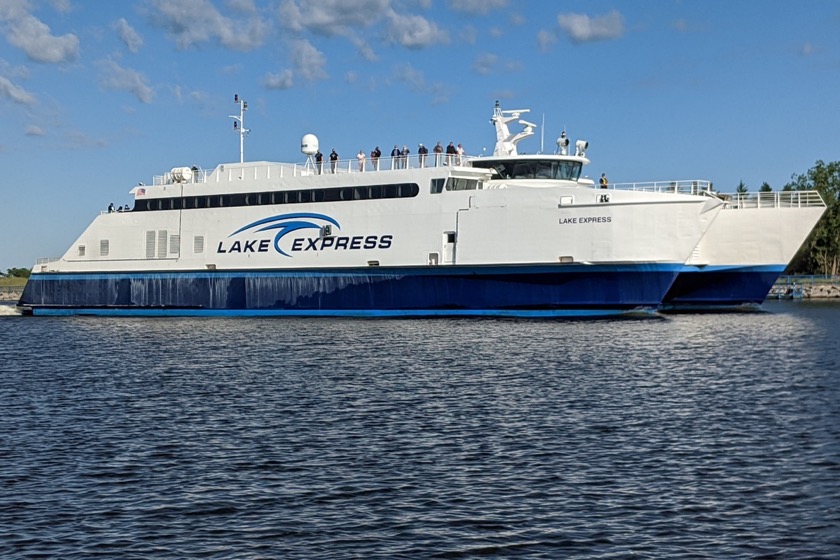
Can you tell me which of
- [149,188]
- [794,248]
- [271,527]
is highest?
[149,188]

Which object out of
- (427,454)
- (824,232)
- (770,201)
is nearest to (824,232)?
(824,232)

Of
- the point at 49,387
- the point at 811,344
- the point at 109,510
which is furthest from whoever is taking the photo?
the point at 811,344

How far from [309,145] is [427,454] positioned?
36400 mm

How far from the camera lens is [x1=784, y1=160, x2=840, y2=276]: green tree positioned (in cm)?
8994

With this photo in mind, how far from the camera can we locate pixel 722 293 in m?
50.2

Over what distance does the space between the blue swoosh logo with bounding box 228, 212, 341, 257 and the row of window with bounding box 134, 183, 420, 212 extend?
0.72m

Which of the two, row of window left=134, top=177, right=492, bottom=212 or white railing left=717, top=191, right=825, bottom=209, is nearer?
row of window left=134, top=177, right=492, bottom=212

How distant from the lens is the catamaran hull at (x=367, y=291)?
1597 inches

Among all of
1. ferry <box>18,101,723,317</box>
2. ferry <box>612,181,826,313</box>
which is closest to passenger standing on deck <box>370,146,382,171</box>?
ferry <box>18,101,723,317</box>

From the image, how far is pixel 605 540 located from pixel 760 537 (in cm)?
175

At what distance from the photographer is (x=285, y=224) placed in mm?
48281

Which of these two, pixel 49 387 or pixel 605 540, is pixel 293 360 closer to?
pixel 49 387

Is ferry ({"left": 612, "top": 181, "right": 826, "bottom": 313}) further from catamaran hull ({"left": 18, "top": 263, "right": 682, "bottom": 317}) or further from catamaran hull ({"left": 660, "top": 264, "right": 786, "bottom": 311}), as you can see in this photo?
catamaran hull ({"left": 18, "top": 263, "right": 682, "bottom": 317})

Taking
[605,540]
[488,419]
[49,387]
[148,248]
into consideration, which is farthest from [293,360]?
[148,248]
